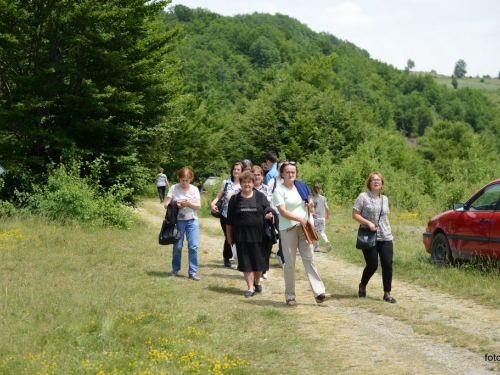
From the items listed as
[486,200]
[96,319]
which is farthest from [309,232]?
[486,200]

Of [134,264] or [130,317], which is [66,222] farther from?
[130,317]

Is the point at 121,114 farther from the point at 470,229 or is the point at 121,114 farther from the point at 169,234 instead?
the point at 470,229

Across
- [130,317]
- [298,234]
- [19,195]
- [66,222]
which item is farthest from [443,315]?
[19,195]

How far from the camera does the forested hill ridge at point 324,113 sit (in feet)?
99.2

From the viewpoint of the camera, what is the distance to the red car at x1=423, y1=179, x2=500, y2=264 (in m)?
10.2

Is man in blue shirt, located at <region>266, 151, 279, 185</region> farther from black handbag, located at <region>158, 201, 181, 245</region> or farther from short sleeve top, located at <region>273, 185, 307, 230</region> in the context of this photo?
short sleeve top, located at <region>273, 185, 307, 230</region>

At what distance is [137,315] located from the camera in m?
7.18

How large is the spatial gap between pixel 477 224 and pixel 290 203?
3.92 metres

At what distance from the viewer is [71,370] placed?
5250mm

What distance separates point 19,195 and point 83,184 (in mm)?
1922

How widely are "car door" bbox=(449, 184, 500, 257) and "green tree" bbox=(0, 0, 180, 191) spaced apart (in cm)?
1096

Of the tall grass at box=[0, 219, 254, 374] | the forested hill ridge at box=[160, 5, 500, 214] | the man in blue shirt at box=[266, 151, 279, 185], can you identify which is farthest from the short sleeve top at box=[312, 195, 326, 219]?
the forested hill ridge at box=[160, 5, 500, 214]

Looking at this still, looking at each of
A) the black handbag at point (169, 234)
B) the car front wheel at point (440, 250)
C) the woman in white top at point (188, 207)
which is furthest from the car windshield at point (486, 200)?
the black handbag at point (169, 234)

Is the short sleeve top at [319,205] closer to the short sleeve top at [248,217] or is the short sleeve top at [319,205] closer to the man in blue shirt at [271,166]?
the man in blue shirt at [271,166]
